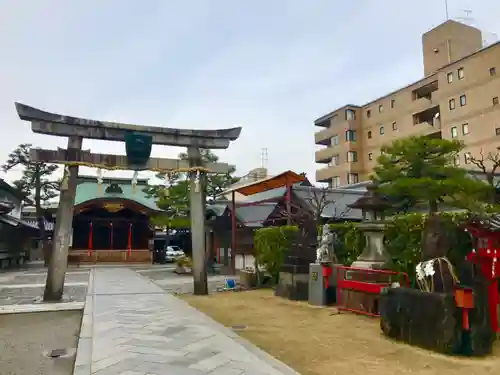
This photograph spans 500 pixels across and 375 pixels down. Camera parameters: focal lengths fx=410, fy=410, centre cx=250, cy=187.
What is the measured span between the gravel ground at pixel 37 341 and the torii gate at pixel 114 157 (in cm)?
244

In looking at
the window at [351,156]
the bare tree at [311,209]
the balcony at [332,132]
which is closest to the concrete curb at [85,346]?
the bare tree at [311,209]

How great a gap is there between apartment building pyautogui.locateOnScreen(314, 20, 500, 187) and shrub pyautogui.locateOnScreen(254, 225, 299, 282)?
43.2 feet

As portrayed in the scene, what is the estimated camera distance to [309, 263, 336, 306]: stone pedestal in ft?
34.4

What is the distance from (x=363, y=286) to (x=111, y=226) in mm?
25183

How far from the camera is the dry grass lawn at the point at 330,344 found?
17.3ft

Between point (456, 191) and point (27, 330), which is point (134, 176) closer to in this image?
point (27, 330)

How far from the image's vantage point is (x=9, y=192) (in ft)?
98.8

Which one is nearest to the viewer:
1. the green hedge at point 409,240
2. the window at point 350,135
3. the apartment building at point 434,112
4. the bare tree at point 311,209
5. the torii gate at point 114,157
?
the green hedge at point 409,240

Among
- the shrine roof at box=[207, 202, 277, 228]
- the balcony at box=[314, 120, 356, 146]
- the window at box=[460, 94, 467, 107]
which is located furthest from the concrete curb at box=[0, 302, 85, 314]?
the balcony at box=[314, 120, 356, 146]

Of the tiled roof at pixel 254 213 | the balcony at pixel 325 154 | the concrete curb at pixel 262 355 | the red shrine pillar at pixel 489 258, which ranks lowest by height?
the concrete curb at pixel 262 355

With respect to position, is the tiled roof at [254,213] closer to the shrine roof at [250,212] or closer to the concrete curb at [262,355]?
the shrine roof at [250,212]

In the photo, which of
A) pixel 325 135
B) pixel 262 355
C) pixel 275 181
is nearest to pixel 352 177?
pixel 325 135

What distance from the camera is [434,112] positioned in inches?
1458

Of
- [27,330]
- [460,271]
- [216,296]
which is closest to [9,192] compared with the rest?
[216,296]
